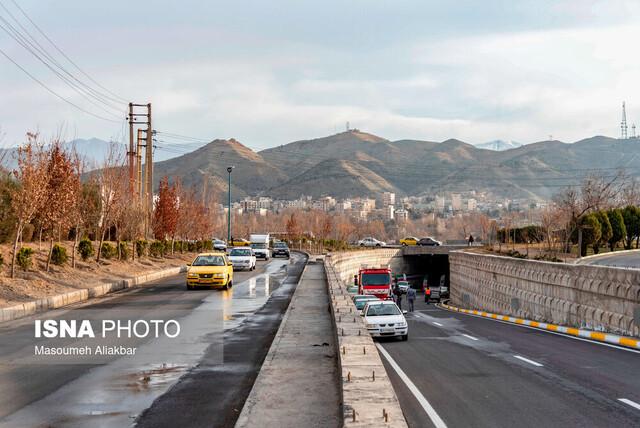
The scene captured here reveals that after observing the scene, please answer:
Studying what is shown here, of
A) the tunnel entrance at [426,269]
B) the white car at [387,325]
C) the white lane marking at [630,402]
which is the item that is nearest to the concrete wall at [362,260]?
the tunnel entrance at [426,269]

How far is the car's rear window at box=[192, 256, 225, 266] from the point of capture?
33562mm

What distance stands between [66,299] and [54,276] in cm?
480

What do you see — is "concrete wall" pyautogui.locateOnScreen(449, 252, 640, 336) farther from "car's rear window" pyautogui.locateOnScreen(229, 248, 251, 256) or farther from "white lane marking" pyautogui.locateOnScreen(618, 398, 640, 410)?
"car's rear window" pyautogui.locateOnScreen(229, 248, 251, 256)

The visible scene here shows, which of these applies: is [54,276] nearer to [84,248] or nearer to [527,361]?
[84,248]

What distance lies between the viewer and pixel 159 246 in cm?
5038

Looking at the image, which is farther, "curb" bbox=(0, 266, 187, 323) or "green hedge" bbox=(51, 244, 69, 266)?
"green hedge" bbox=(51, 244, 69, 266)

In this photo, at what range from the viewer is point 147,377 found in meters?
12.2

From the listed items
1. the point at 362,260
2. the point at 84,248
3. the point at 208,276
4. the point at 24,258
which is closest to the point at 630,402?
the point at 208,276

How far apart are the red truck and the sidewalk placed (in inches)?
1066

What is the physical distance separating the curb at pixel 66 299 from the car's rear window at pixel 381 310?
11.1 m

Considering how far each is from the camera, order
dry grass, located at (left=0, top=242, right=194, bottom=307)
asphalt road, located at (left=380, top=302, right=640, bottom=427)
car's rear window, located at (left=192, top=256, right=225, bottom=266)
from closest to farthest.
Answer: asphalt road, located at (left=380, top=302, right=640, bottom=427) < dry grass, located at (left=0, top=242, right=194, bottom=307) < car's rear window, located at (left=192, top=256, right=225, bottom=266)

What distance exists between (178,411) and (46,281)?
20.4 m

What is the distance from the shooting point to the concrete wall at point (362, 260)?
247 ft

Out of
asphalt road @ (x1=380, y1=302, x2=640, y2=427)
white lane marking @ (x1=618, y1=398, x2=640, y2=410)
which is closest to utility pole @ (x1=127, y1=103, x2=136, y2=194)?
asphalt road @ (x1=380, y1=302, x2=640, y2=427)
